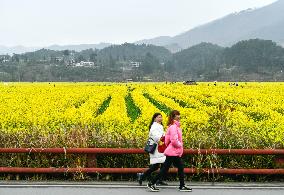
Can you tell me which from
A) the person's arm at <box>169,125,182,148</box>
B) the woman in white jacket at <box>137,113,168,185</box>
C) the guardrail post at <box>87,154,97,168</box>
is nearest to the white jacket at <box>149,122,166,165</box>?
the woman in white jacket at <box>137,113,168,185</box>

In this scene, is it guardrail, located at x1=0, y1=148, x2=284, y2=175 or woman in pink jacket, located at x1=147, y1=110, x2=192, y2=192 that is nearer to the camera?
woman in pink jacket, located at x1=147, y1=110, x2=192, y2=192

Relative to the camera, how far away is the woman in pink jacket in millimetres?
10078

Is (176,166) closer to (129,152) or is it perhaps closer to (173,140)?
(173,140)

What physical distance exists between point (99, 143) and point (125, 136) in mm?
662

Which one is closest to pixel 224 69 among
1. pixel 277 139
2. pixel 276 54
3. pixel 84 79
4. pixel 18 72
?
pixel 276 54

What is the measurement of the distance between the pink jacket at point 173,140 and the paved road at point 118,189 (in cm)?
78

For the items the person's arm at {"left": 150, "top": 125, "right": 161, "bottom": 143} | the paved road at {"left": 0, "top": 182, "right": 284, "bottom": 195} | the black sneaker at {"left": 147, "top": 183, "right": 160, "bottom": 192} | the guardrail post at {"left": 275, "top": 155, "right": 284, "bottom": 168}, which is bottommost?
the paved road at {"left": 0, "top": 182, "right": 284, "bottom": 195}

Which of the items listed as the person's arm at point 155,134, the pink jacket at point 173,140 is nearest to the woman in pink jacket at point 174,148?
the pink jacket at point 173,140

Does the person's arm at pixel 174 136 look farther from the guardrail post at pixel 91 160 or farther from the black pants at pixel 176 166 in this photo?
the guardrail post at pixel 91 160

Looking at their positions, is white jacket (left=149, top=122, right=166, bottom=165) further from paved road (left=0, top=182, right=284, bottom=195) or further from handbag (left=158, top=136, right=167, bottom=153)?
paved road (left=0, top=182, right=284, bottom=195)

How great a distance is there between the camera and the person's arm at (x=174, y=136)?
10016 mm

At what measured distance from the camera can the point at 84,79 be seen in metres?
196

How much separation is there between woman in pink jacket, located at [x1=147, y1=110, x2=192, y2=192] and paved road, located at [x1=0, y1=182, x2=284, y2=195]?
22 cm

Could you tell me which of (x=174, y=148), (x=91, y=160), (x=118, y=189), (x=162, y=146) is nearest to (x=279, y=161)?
(x=174, y=148)
